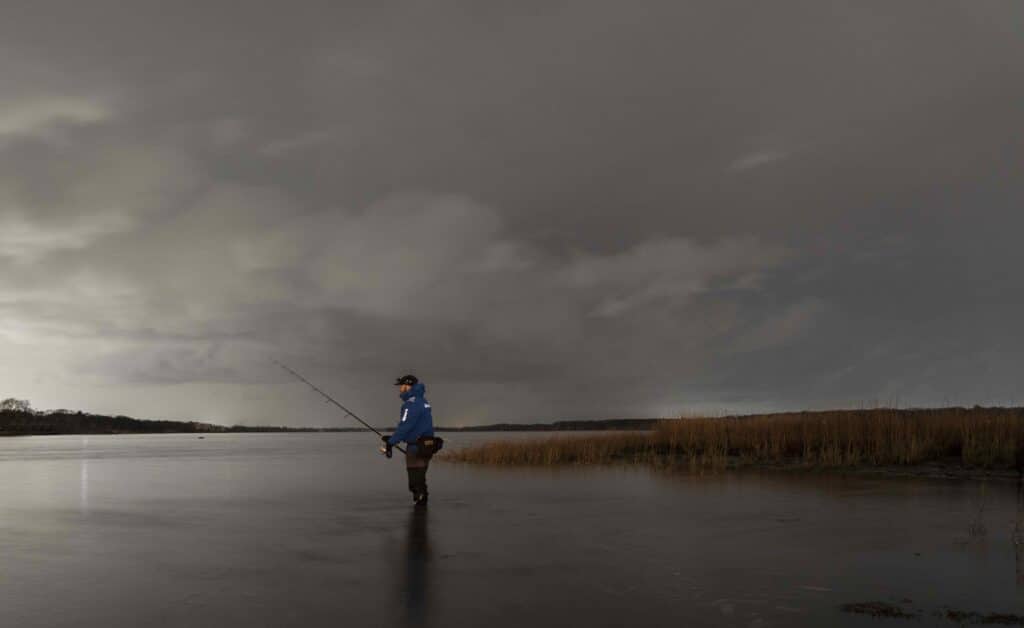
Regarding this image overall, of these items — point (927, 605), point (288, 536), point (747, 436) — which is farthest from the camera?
point (747, 436)

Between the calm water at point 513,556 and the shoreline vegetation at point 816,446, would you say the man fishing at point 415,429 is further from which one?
the shoreline vegetation at point 816,446

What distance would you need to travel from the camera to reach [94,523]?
11.2 m

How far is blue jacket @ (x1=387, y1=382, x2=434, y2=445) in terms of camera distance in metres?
12.2

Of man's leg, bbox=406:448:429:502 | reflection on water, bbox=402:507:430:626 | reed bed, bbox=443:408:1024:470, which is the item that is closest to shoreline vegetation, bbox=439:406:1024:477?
reed bed, bbox=443:408:1024:470

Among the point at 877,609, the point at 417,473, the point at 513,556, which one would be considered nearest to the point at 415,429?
the point at 417,473

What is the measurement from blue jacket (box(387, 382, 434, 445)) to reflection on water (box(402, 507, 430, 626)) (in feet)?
4.44

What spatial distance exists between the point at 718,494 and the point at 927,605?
26.6ft

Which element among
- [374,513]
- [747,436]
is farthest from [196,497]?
[747,436]

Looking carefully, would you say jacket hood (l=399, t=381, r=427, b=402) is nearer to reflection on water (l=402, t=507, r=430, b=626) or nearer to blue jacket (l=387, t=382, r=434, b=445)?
blue jacket (l=387, t=382, r=434, b=445)

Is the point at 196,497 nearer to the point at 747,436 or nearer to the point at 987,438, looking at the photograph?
the point at 747,436

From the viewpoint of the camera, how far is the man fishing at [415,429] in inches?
480

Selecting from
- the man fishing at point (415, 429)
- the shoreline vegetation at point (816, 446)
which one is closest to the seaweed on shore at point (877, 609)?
the man fishing at point (415, 429)

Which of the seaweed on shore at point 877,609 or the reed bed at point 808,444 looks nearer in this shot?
the seaweed on shore at point 877,609

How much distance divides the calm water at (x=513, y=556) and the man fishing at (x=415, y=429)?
2.81 ft
